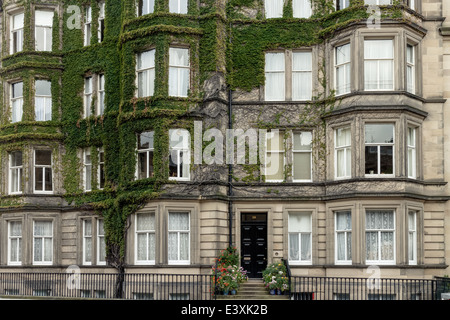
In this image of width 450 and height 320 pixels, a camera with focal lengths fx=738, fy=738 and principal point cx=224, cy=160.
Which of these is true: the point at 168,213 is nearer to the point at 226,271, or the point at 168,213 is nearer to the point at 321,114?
the point at 226,271

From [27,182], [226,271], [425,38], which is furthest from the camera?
[27,182]

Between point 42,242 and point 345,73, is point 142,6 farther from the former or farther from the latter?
point 42,242

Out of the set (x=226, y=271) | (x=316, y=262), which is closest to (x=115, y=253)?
(x=226, y=271)

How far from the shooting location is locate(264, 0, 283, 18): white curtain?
33.4 metres

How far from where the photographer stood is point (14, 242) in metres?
36.8

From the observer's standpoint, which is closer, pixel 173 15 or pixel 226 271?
pixel 226 271

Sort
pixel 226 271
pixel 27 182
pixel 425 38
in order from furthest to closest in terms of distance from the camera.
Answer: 1. pixel 27 182
2. pixel 425 38
3. pixel 226 271

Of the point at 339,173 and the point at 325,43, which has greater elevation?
the point at 325,43

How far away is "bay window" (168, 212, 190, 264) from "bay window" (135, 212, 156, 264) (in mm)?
752

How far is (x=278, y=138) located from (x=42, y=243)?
12.9 m

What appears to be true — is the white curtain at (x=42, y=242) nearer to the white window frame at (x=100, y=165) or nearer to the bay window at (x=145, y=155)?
the white window frame at (x=100, y=165)

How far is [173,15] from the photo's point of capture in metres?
32.3

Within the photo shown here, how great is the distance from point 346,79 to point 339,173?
4051 mm

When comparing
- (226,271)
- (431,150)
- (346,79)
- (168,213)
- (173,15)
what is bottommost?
(226,271)
